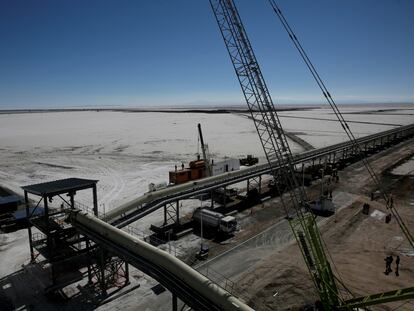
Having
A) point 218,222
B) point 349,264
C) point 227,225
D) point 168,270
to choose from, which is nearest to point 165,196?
point 218,222

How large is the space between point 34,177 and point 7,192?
10190mm

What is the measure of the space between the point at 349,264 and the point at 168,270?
2104 centimetres

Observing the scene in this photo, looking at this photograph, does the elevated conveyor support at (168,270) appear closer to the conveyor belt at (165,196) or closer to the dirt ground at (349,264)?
the conveyor belt at (165,196)

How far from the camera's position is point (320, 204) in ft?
158

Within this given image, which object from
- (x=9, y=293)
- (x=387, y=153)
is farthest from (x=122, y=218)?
(x=387, y=153)

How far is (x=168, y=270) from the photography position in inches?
832

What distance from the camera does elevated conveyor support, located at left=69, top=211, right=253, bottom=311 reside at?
18.0 meters

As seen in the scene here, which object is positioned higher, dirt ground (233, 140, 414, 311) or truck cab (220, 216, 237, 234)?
truck cab (220, 216, 237, 234)

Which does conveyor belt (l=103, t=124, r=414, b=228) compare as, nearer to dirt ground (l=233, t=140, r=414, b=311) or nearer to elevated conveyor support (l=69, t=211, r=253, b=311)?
elevated conveyor support (l=69, t=211, r=253, b=311)

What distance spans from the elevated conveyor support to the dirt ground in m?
9.00

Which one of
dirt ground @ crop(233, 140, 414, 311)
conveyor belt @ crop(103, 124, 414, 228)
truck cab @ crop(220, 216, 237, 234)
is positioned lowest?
dirt ground @ crop(233, 140, 414, 311)

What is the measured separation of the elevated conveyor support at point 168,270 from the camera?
1800 cm

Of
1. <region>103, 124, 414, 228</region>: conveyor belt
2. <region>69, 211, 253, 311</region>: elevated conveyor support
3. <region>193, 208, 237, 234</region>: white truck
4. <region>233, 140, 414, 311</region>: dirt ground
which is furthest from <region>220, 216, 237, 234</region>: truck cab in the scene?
<region>69, 211, 253, 311</region>: elevated conveyor support

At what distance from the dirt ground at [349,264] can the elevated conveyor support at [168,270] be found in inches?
354
